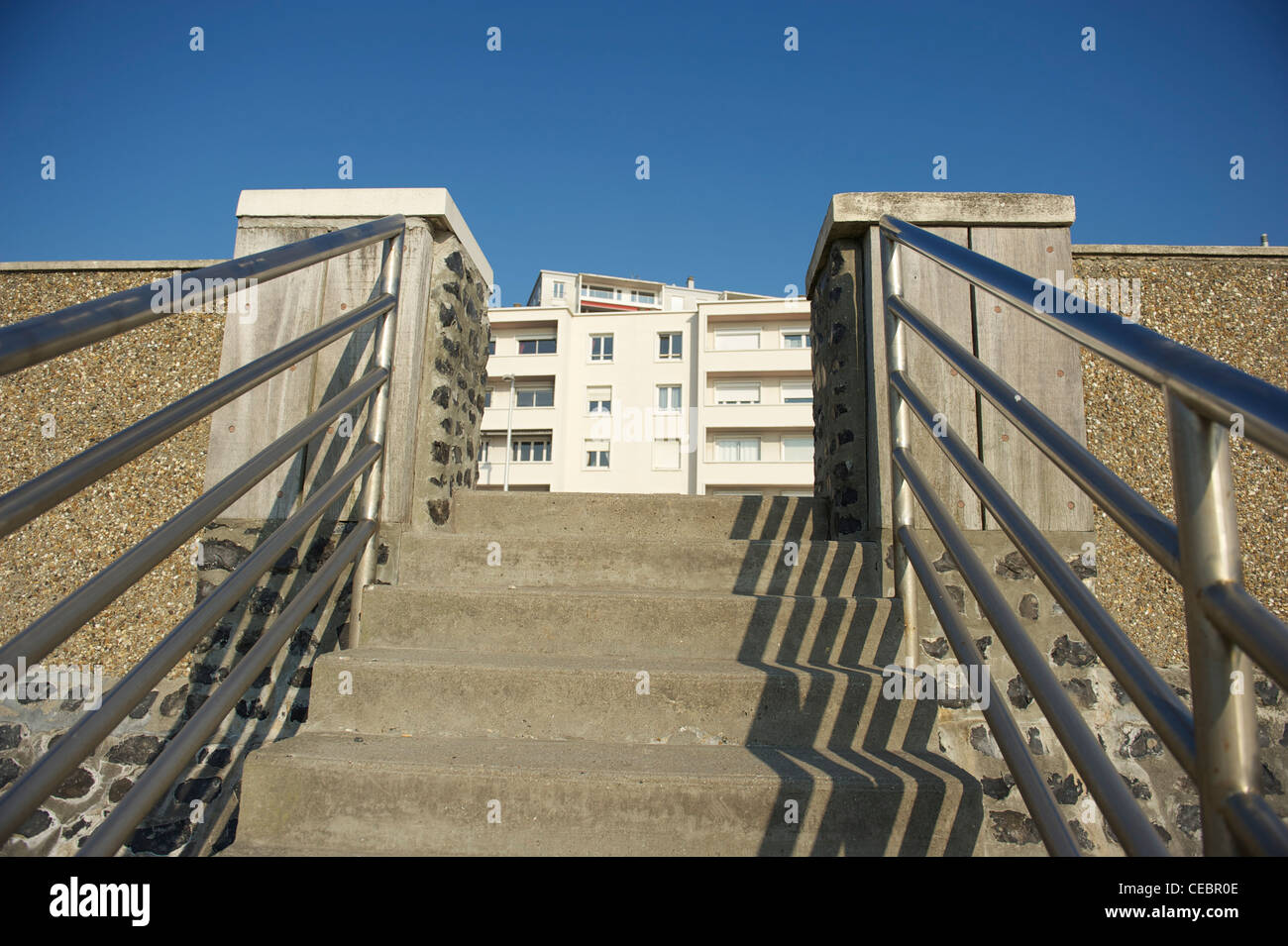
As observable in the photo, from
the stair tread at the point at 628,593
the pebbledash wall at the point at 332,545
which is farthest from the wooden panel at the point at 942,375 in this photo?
the stair tread at the point at 628,593

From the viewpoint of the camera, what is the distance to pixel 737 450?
39781mm

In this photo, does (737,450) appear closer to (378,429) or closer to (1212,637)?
(378,429)

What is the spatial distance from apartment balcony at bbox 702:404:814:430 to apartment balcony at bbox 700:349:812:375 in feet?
6.19

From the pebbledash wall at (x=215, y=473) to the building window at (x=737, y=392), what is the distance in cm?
3682

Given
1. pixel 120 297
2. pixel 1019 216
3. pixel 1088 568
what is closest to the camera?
pixel 120 297

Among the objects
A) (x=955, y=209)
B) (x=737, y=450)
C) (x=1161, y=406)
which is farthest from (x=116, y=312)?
(x=737, y=450)

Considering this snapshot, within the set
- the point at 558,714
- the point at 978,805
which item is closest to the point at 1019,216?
the point at 978,805

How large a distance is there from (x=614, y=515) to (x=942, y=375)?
57.3 inches

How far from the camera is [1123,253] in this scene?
3416 mm

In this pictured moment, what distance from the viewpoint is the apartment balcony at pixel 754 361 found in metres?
38.9

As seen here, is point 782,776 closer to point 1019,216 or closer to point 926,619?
point 926,619

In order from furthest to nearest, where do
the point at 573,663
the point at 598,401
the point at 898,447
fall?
the point at 598,401, the point at 898,447, the point at 573,663

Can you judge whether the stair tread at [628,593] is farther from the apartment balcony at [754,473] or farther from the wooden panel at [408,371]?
the apartment balcony at [754,473]
